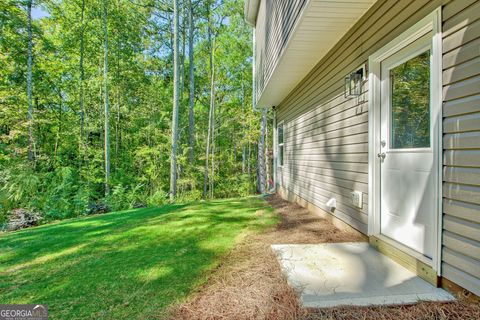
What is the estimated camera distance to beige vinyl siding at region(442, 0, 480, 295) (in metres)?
1.56

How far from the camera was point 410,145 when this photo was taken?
7.38 feet

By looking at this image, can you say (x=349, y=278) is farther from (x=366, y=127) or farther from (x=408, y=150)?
(x=366, y=127)

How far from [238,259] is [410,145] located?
1.96 m

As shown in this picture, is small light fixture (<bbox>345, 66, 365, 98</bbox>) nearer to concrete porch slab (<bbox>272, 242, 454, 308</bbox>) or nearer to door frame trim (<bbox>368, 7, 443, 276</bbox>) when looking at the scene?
door frame trim (<bbox>368, 7, 443, 276</bbox>)

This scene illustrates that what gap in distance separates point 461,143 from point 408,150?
0.59 metres

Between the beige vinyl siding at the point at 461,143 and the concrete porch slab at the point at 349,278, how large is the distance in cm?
30

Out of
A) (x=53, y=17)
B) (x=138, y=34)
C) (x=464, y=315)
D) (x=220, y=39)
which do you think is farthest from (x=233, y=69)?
(x=464, y=315)

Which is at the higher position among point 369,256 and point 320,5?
point 320,5

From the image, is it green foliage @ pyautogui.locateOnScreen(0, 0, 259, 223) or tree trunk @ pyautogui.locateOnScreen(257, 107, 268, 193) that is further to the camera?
tree trunk @ pyautogui.locateOnScreen(257, 107, 268, 193)

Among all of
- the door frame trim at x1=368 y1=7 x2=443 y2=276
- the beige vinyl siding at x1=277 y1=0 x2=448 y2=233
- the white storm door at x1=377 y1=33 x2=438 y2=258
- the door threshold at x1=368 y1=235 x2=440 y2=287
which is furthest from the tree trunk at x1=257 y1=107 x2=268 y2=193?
the door threshold at x1=368 y1=235 x2=440 y2=287

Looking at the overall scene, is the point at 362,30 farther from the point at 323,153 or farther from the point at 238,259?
the point at 238,259

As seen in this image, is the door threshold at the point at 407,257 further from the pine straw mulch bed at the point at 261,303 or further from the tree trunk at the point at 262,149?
the tree trunk at the point at 262,149

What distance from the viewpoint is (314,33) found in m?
3.22

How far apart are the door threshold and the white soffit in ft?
8.10
